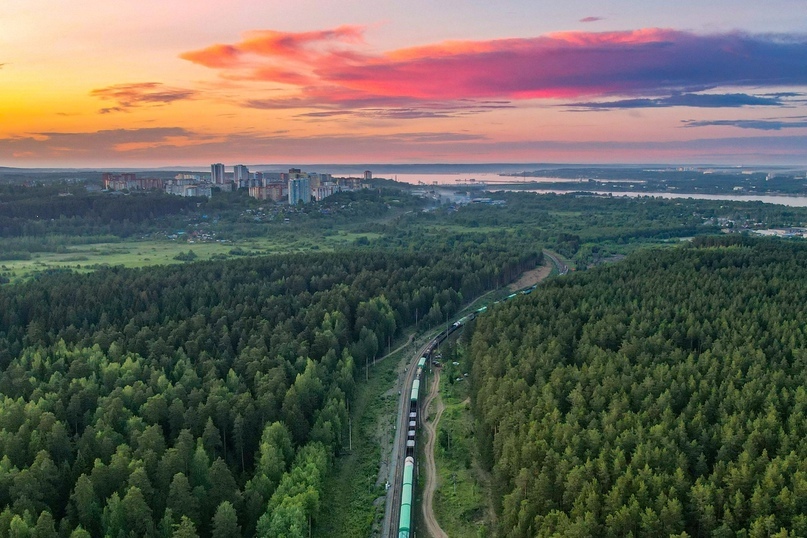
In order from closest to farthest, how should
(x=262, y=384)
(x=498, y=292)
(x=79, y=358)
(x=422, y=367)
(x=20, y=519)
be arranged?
(x=20, y=519)
(x=262, y=384)
(x=79, y=358)
(x=422, y=367)
(x=498, y=292)

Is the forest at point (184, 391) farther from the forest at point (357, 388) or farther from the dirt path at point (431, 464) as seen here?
the dirt path at point (431, 464)

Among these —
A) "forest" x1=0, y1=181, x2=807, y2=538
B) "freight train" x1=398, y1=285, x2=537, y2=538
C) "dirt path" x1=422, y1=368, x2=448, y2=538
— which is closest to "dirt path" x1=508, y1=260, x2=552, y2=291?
"forest" x1=0, y1=181, x2=807, y2=538

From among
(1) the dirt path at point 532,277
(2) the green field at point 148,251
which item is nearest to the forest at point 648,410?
(1) the dirt path at point 532,277

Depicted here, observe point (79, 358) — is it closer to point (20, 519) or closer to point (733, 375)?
point (20, 519)

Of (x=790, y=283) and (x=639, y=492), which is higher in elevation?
(x=790, y=283)

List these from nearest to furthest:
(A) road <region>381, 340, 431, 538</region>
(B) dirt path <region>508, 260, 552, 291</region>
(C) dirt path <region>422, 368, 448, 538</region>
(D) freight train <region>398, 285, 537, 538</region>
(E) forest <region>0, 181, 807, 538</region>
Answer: (E) forest <region>0, 181, 807, 538</region>
(D) freight train <region>398, 285, 537, 538</region>
(C) dirt path <region>422, 368, 448, 538</region>
(A) road <region>381, 340, 431, 538</region>
(B) dirt path <region>508, 260, 552, 291</region>

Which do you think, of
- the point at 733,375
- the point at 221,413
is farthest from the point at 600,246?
the point at 221,413

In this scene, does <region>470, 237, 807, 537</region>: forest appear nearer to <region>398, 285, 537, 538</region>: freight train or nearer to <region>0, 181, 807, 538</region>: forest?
<region>0, 181, 807, 538</region>: forest
